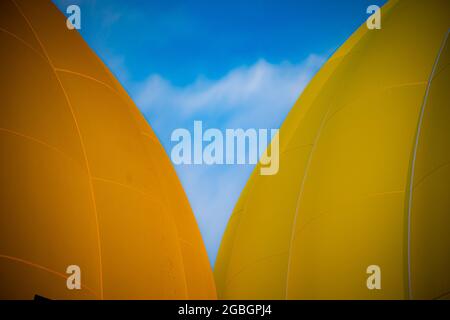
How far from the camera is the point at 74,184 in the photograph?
7.28 metres

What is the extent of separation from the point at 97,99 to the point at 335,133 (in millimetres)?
4200

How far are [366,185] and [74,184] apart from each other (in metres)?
4.50

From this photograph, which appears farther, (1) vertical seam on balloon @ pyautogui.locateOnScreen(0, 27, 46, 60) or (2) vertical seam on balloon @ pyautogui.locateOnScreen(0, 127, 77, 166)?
(1) vertical seam on balloon @ pyautogui.locateOnScreen(0, 27, 46, 60)

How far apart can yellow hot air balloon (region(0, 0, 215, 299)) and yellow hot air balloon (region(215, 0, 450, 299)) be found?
1709 mm

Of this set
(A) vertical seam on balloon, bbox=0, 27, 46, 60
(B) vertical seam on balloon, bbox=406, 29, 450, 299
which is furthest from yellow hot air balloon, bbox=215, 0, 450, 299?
(A) vertical seam on balloon, bbox=0, 27, 46, 60

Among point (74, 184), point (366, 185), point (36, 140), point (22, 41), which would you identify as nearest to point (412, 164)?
point (366, 185)

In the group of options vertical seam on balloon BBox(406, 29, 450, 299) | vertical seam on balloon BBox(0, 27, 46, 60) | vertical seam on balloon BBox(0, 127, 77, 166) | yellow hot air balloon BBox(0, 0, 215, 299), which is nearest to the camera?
yellow hot air balloon BBox(0, 0, 215, 299)

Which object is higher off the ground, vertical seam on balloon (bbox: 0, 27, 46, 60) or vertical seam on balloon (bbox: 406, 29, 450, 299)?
vertical seam on balloon (bbox: 0, 27, 46, 60)

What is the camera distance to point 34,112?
23.4 feet

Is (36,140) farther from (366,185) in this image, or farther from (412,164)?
(412,164)

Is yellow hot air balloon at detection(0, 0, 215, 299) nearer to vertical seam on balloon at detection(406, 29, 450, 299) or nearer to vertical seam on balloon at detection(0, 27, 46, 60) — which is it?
vertical seam on balloon at detection(0, 27, 46, 60)

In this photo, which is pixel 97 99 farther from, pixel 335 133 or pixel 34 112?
pixel 335 133

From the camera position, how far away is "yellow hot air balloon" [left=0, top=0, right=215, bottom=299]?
21.5ft
